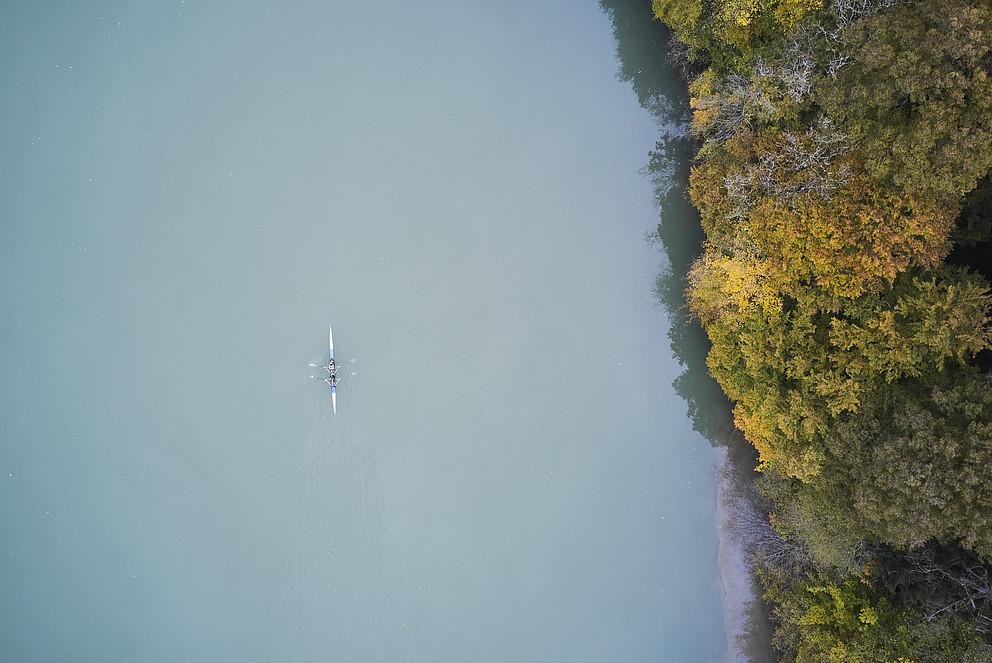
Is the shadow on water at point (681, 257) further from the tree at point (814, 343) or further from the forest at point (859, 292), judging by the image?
the tree at point (814, 343)

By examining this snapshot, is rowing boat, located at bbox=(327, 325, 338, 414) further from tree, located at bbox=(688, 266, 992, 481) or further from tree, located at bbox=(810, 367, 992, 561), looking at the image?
tree, located at bbox=(810, 367, 992, 561)

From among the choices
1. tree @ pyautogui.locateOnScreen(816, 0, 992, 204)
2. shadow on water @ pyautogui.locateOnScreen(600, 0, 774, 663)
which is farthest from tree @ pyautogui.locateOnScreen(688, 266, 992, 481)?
tree @ pyautogui.locateOnScreen(816, 0, 992, 204)

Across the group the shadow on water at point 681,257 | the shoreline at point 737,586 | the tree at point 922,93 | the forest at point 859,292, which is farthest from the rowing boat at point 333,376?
the tree at point 922,93

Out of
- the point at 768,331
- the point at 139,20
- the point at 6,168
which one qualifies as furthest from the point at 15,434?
the point at 768,331

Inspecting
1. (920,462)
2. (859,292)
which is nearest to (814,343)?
(859,292)

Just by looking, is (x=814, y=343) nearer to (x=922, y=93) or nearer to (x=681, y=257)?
(x=681, y=257)
